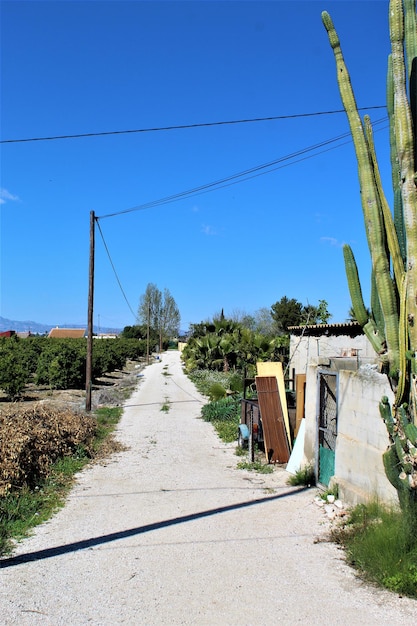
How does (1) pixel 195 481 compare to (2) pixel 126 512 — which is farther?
(1) pixel 195 481

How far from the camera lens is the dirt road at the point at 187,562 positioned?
13.6ft

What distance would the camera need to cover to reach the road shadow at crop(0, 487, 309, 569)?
17.1ft

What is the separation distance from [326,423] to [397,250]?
3599 mm

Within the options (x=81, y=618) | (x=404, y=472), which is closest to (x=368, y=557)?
(x=404, y=472)

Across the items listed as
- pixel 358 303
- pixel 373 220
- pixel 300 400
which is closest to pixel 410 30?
pixel 373 220

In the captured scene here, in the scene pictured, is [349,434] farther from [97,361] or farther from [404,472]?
[97,361]

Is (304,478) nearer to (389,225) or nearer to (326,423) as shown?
(326,423)

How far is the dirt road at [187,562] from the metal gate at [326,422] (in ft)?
1.50

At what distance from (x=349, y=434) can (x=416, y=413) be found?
205cm

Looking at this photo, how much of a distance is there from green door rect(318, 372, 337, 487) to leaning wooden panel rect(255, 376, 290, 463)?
1829 millimetres

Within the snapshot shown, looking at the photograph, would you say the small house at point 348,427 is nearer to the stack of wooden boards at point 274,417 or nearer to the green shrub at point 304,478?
the green shrub at point 304,478

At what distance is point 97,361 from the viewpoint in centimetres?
2923

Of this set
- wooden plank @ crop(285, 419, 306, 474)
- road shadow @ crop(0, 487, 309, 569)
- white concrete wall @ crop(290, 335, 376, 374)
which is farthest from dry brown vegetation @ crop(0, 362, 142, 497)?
white concrete wall @ crop(290, 335, 376, 374)

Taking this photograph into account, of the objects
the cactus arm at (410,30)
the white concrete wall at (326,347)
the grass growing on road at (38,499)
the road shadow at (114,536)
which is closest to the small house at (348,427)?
the road shadow at (114,536)
